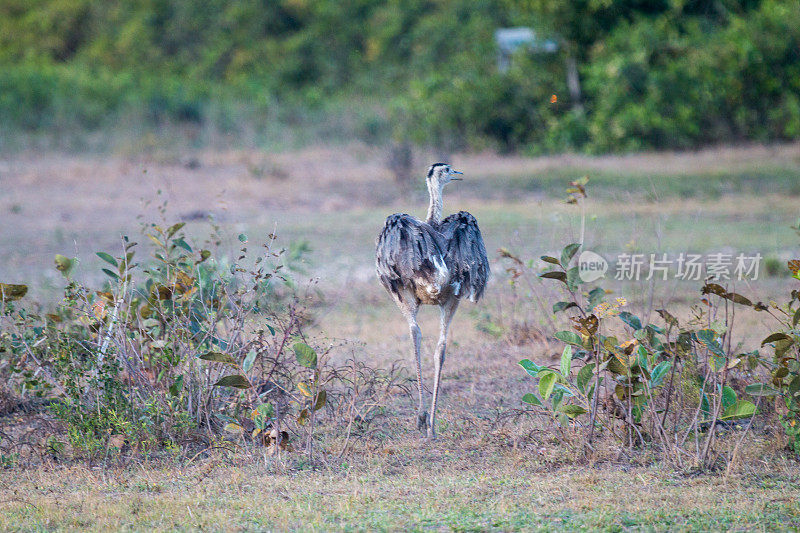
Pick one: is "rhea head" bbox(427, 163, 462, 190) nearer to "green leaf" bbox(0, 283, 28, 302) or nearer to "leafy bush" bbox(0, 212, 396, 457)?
"leafy bush" bbox(0, 212, 396, 457)

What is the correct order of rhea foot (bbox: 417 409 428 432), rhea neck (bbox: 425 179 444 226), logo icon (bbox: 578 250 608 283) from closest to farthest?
rhea foot (bbox: 417 409 428 432) < logo icon (bbox: 578 250 608 283) < rhea neck (bbox: 425 179 444 226)

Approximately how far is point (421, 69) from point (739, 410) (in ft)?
71.0

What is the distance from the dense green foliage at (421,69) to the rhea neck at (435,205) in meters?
13.1

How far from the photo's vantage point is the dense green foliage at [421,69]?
1800 centimetres

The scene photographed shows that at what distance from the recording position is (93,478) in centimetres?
448

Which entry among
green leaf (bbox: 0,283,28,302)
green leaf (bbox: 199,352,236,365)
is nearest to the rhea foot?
green leaf (bbox: 199,352,236,365)

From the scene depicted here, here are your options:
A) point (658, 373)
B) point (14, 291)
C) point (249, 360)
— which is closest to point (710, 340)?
point (658, 373)

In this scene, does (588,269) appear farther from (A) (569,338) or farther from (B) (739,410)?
(B) (739,410)

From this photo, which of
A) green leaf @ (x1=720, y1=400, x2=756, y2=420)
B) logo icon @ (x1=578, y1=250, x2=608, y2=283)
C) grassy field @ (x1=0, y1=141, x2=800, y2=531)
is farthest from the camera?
logo icon @ (x1=578, y1=250, x2=608, y2=283)

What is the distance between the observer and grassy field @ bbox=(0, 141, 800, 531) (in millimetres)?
4004

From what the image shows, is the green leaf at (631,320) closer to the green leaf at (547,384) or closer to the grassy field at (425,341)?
the green leaf at (547,384)

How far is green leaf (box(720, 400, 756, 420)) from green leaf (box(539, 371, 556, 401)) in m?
0.83

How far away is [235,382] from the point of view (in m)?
4.64

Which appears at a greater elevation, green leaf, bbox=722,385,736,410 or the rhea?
the rhea
